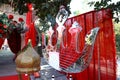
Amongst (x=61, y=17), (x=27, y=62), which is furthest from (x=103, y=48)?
(x=27, y=62)

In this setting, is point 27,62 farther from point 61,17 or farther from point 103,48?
point 103,48

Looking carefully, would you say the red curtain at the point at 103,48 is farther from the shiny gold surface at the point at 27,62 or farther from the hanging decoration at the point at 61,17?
the shiny gold surface at the point at 27,62

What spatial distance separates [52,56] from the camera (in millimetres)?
4094

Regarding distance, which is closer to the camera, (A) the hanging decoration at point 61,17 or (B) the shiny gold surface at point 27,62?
(B) the shiny gold surface at point 27,62

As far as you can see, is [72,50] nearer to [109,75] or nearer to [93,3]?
[109,75]

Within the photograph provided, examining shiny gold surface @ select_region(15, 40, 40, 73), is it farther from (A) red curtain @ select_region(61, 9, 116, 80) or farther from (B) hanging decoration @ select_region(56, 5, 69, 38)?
(A) red curtain @ select_region(61, 9, 116, 80)

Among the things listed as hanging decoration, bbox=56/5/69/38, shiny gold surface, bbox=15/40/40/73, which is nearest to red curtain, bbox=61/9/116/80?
hanging decoration, bbox=56/5/69/38

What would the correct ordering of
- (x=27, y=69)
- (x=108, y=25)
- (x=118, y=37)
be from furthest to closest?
(x=118, y=37)
(x=108, y=25)
(x=27, y=69)

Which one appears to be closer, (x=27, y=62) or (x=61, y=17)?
(x=27, y=62)

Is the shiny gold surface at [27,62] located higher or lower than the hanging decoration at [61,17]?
lower

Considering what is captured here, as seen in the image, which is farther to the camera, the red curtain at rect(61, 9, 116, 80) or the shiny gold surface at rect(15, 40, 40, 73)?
the red curtain at rect(61, 9, 116, 80)

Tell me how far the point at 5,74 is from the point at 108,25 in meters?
1.75

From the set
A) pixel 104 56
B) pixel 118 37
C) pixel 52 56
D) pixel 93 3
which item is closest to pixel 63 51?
pixel 52 56

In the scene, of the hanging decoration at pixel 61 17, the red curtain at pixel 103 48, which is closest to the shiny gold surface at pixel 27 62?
the hanging decoration at pixel 61 17
